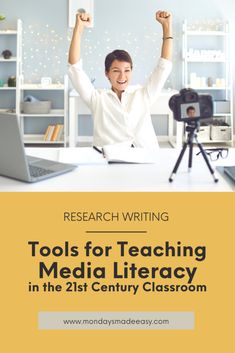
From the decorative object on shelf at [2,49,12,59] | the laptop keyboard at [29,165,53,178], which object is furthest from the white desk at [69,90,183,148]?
the laptop keyboard at [29,165,53,178]

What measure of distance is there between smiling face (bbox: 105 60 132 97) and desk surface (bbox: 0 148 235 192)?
30.4 inches

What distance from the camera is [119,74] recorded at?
2586 millimetres

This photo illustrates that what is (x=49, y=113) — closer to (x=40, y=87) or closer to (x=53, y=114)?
(x=53, y=114)

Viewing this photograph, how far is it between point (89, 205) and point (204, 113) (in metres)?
0.42

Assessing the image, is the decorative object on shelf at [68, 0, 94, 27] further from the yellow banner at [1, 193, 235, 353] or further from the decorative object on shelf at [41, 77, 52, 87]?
the yellow banner at [1, 193, 235, 353]

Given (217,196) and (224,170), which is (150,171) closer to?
(224,170)

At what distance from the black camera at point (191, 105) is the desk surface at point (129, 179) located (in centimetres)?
19

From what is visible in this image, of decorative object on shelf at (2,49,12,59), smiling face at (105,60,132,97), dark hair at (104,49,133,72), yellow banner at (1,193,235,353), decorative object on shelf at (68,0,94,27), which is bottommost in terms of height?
yellow banner at (1,193,235,353)

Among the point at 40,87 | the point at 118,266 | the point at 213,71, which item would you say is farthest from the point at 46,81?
the point at 118,266

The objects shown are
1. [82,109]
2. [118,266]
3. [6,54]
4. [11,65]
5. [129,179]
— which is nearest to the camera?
[118,266]

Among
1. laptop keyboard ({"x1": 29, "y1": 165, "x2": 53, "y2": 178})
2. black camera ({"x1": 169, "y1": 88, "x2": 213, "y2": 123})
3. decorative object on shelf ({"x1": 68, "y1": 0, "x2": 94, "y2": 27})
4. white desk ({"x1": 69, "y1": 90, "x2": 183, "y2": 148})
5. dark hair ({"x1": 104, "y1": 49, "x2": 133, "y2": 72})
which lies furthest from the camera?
decorative object on shelf ({"x1": 68, "y1": 0, "x2": 94, "y2": 27})

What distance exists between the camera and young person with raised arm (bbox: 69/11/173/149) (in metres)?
2.59

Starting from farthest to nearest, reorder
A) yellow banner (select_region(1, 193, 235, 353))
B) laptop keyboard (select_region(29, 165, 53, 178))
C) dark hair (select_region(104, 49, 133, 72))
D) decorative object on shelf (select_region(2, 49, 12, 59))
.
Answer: decorative object on shelf (select_region(2, 49, 12, 59)), dark hair (select_region(104, 49, 133, 72)), laptop keyboard (select_region(29, 165, 53, 178)), yellow banner (select_region(1, 193, 235, 353))

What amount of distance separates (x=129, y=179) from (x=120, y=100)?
45.1 inches
